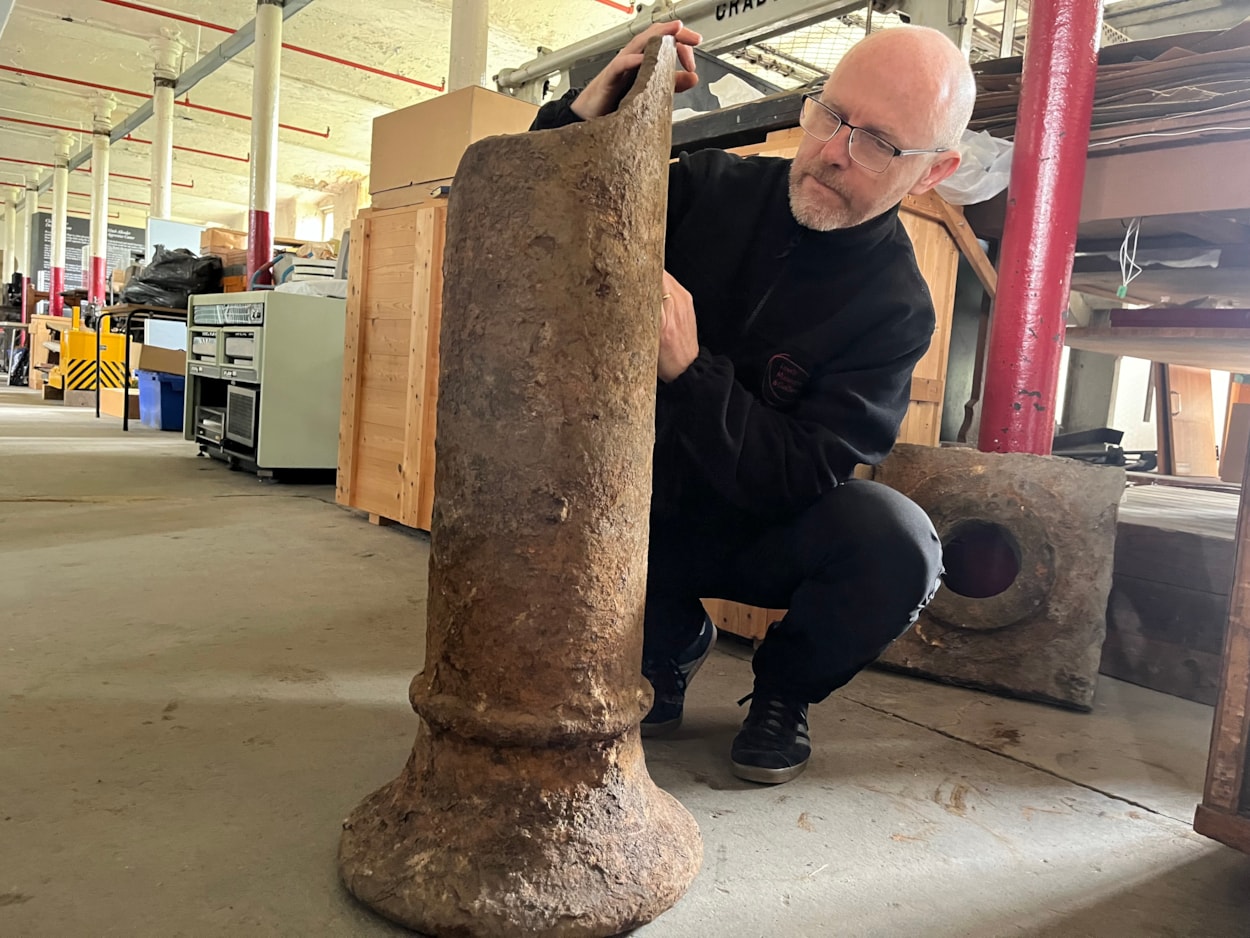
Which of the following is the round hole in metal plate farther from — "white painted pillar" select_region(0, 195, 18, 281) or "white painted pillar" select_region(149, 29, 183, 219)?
"white painted pillar" select_region(0, 195, 18, 281)

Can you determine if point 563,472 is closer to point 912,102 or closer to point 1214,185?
point 912,102

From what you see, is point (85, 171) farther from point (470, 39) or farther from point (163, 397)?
point (470, 39)

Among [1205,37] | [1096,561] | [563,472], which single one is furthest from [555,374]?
[1205,37]

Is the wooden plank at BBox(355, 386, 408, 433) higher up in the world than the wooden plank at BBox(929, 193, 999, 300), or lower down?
lower down

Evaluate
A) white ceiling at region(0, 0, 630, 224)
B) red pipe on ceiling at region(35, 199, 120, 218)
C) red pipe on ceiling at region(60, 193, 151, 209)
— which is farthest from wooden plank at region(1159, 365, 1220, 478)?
red pipe on ceiling at region(35, 199, 120, 218)

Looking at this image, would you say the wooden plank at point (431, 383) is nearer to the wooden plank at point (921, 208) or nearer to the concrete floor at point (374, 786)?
the concrete floor at point (374, 786)

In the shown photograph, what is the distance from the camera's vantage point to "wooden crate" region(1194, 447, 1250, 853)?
1.08 metres

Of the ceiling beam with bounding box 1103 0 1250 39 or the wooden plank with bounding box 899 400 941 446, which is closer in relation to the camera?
the wooden plank with bounding box 899 400 941 446

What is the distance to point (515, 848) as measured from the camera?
0.91m

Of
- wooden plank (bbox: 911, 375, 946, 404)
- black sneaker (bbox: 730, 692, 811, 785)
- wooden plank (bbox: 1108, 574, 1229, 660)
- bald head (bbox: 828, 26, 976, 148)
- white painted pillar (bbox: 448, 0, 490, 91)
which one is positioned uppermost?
white painted pillar (bbox: 448, 0, 490, 91)

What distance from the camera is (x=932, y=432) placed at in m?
2.42

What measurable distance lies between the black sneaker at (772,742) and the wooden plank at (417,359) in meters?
1.89

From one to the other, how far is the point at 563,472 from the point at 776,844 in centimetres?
61

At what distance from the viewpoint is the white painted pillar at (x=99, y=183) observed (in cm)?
1156
